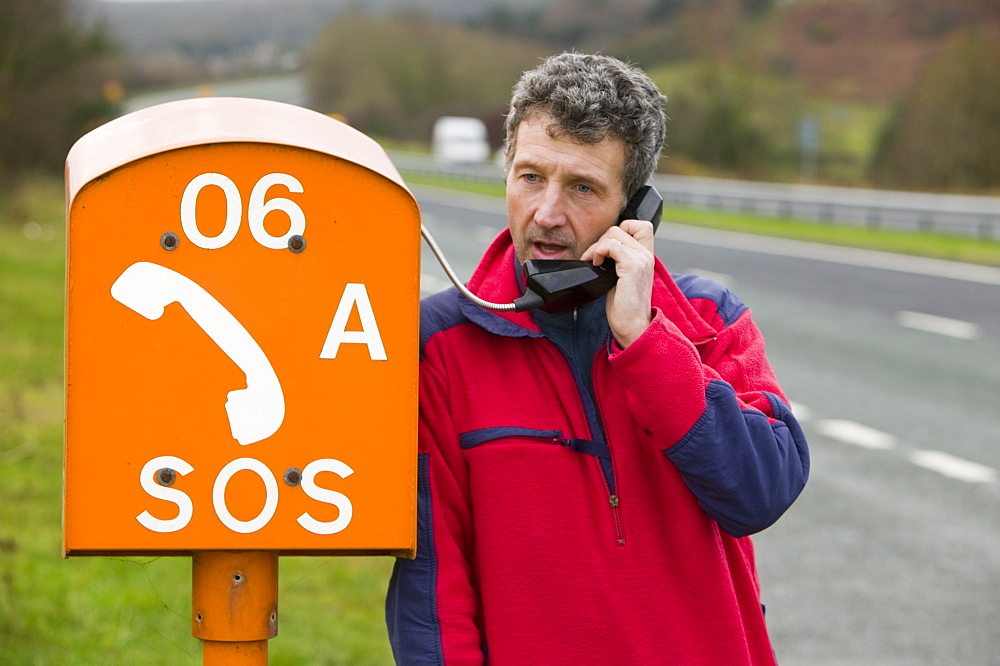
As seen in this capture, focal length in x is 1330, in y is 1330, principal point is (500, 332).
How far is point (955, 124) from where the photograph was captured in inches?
1300

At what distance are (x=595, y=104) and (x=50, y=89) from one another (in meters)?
19.8

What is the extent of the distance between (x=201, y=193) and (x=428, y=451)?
23.5 inches

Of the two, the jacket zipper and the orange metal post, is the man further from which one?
the orange metal post

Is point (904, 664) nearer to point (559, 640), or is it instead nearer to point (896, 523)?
point (896, 523)

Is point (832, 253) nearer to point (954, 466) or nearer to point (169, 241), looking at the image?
point (954, 466)

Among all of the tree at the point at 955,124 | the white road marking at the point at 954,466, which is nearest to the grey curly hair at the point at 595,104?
the white road marking at the point at 954,466

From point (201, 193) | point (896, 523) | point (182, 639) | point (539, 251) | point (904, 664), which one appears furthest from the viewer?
point (896, 523)

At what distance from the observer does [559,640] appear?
7.27 ft

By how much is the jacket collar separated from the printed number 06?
48 cm

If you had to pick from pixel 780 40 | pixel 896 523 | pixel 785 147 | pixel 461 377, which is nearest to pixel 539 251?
pixel 461 377

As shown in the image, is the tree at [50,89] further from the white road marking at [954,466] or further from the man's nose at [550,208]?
the man's nose at [550,208]

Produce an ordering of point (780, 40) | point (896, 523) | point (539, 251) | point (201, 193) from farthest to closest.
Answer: point (780, 40) < point (896, 523) < point (539, 251) < point (201, 193)

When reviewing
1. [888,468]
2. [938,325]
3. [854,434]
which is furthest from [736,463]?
[938,325]

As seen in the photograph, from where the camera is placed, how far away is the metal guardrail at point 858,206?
20828 millimetres
